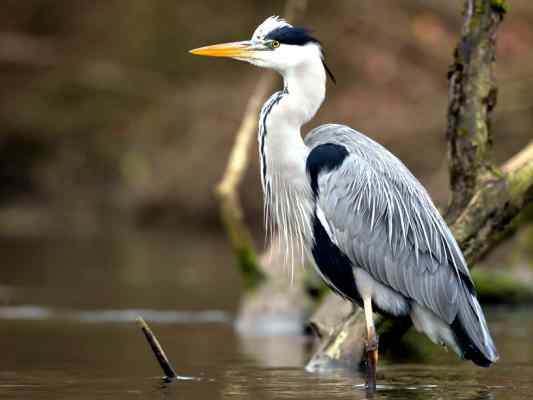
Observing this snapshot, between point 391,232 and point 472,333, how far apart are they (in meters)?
0.74

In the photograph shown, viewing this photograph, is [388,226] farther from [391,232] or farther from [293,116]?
[293,116]

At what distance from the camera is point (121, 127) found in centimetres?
2719

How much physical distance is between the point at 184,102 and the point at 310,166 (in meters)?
19.4

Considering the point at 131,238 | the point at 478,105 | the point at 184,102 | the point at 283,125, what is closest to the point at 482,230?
the point at 478,105

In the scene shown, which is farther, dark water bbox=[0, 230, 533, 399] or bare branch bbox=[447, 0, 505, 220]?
bare branch bbox=[447, 0, 505, 220]

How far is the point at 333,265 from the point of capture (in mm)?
7281

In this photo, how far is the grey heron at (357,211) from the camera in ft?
23.6

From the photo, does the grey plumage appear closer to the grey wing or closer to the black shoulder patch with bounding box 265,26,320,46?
the grey wing

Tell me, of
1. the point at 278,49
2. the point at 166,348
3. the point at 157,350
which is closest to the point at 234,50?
the point at 278,49

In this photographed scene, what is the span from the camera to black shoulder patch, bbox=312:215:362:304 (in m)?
7.25

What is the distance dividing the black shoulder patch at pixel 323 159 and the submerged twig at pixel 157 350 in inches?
51.3

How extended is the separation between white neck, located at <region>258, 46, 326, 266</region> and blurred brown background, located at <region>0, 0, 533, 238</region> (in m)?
14.6

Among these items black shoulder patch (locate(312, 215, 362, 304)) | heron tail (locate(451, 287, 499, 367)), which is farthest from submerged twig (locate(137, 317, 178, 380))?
heron tail (locate(451, 287, 499, 367))

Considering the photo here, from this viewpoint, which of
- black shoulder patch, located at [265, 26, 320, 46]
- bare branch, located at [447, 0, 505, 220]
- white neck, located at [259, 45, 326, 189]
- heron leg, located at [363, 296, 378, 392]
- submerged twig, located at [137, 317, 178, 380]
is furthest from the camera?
bare branch, located at [447, 0, 505, 220]
